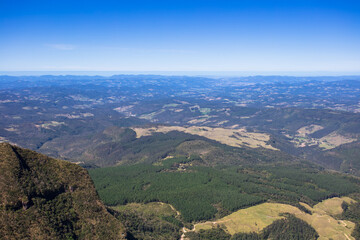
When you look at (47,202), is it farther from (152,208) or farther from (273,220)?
(273,220)

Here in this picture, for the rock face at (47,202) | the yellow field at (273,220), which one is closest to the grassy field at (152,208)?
the yellow field at (273,220)

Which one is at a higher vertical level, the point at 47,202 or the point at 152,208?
the point at 47,202

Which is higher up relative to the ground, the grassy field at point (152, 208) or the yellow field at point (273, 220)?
the grassy field at point (152, 208)

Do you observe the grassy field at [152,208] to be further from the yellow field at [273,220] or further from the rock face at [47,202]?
the rock face at [47,202]

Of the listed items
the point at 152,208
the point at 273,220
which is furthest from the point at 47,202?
the point at 273,220

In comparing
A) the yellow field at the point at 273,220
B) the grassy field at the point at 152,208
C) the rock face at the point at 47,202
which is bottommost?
the yellow field at the point at 273,220
